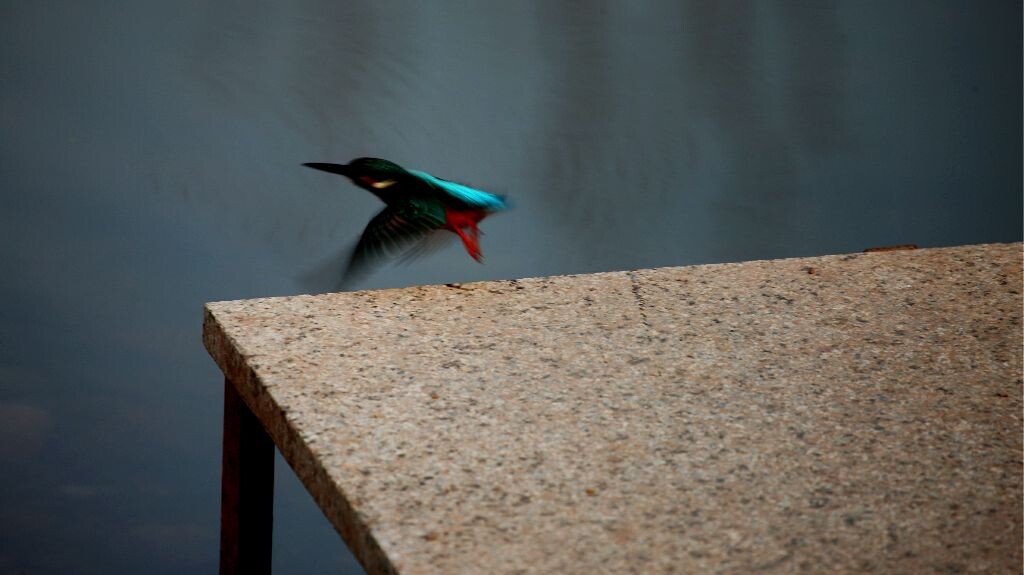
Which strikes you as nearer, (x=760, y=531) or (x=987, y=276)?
(x=760, y=531)

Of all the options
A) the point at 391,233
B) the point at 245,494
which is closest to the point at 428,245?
the point at 391,233

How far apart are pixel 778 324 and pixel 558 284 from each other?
13.2 inches

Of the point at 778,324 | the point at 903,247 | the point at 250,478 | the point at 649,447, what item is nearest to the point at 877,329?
the point at 778,324

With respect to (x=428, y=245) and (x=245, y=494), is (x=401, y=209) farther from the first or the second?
(x=245, y=494)

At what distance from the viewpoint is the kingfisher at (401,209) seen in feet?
4.89

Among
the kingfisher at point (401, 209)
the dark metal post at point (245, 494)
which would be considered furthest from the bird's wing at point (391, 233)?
the dark metal post at point (245, 494)

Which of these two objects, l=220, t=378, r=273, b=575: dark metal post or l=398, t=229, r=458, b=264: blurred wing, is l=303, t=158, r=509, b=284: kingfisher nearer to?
l=398, t=229, r=458, b=264: blurred wing

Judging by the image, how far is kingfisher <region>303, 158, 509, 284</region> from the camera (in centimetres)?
149

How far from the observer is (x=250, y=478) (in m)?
1.44

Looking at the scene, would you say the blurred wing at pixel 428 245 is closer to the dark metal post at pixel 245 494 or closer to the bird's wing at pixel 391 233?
the bird's wing at pixel 391 233

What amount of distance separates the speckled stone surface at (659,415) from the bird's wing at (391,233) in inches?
2.3

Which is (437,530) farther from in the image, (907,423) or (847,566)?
(907,423)

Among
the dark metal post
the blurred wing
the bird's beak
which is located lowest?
the dark metal post

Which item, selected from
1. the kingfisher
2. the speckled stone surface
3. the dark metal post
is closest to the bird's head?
the kingfisher
